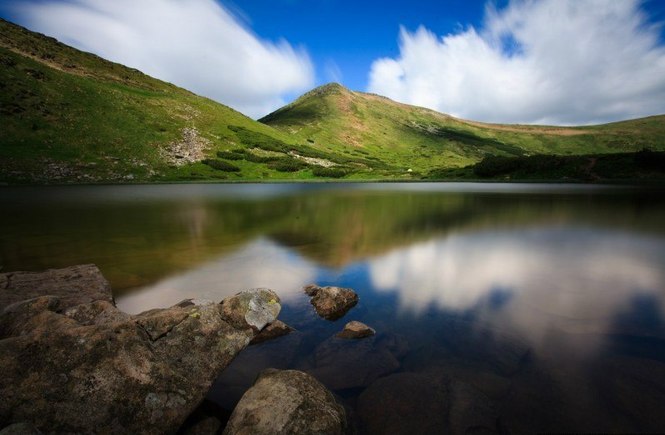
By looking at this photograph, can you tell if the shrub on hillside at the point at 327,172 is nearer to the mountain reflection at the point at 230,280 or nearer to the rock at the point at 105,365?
the mountain reflection at the point at 230,280

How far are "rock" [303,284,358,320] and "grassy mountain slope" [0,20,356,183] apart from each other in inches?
3397

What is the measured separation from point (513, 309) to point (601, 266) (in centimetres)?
842

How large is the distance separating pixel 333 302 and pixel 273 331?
8.50 ft

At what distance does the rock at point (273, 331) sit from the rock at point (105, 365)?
111 centimetres

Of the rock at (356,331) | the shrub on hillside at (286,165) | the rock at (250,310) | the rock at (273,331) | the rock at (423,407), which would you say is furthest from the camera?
the shrub on hillside at (286,165)

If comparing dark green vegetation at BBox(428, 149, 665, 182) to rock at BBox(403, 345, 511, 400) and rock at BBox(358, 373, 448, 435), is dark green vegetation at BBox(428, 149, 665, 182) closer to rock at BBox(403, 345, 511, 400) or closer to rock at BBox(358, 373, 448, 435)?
rock at BBox(403, 345, 511, 400)

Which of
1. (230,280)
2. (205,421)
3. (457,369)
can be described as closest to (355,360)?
(457,369)

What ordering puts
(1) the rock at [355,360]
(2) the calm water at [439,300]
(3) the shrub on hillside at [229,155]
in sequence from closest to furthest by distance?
(2) the calm water at [439,300] → (1) the rock at [355,360] → (3) the shrub on hillside at [229,155]

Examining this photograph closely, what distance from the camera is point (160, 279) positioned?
14.2 metres

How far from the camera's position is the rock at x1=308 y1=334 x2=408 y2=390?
7670 mm

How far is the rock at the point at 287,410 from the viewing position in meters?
5.43

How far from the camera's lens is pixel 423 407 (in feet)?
21.9

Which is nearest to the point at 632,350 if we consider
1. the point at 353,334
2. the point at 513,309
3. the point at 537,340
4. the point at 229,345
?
the point at 537,340

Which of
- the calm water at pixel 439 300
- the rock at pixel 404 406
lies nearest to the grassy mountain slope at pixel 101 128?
the calm water at pixel 439 300
